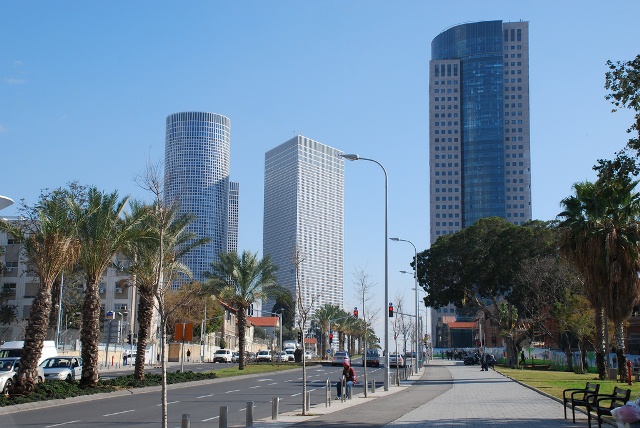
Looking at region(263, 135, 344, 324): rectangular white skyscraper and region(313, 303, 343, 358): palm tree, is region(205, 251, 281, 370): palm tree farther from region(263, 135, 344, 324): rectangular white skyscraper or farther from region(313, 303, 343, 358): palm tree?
region(313, 303, 343, 358): palm tree

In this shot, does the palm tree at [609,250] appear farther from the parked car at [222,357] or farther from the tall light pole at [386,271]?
the parked car at [222,357]

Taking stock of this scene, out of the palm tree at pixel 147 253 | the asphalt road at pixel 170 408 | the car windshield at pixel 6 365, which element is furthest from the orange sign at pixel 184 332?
the car windshield at pixel 6 365

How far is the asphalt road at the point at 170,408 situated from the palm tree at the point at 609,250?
14644 millimetres

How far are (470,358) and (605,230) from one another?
5365 cm

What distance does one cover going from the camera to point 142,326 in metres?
35.9

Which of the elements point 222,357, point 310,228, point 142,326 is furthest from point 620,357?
point 310,228

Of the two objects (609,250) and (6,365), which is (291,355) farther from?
(6,365)

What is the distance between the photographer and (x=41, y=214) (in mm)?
27500

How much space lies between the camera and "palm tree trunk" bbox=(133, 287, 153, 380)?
1377 inches

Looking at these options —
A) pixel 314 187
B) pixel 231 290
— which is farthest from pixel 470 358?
pixel 314 187

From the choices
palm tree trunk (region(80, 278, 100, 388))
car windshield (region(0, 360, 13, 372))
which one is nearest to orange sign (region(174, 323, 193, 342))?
palm tree trunk (region(80, 278, 100, 388))

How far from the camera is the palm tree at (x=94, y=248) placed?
29.8 m

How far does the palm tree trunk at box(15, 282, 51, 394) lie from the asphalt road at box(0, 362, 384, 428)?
5.29 feet

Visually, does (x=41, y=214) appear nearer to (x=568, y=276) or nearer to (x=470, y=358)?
(x=568, y=276)
